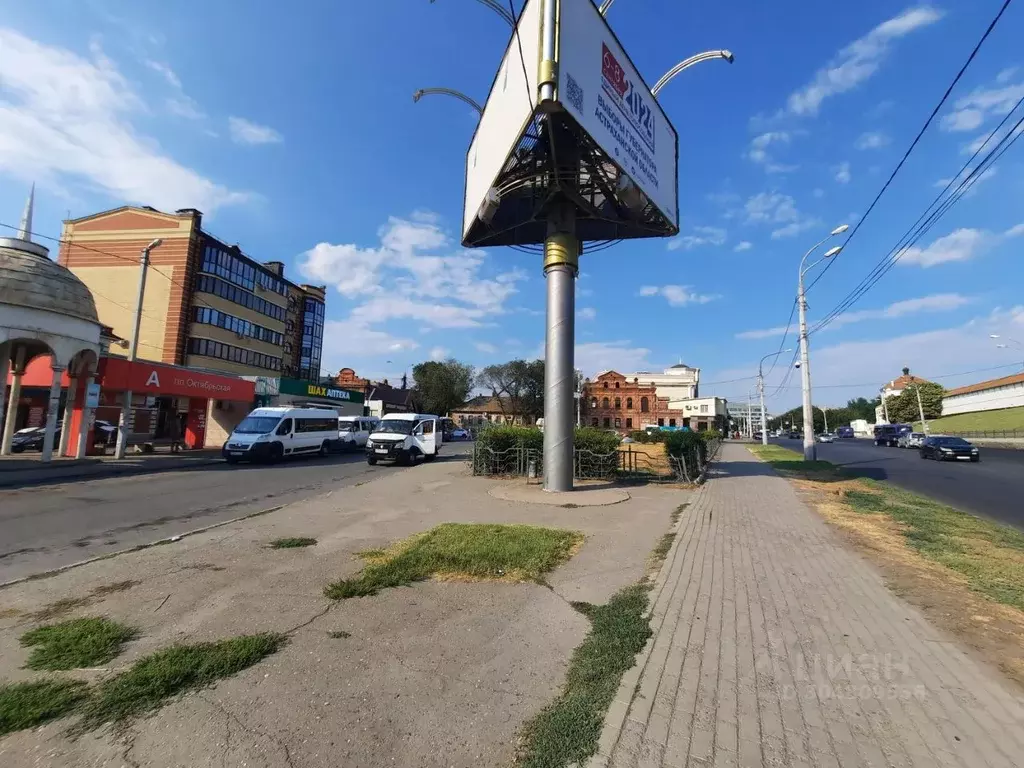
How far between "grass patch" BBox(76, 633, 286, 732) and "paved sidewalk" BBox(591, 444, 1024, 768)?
8.74ft

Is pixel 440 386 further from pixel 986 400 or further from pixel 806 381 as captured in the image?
pixel 986 400

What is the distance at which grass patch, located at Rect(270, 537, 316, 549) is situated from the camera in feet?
23.7

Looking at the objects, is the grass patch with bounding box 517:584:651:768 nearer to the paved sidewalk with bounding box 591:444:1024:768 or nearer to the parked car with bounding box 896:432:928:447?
the paved sidewalk with bounding box 591:444:1024:768

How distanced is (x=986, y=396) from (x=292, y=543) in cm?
A: 9403

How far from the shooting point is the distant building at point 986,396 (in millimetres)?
63688

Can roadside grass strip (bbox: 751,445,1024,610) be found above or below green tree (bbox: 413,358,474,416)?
below

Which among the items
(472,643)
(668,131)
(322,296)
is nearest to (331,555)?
(472,643)

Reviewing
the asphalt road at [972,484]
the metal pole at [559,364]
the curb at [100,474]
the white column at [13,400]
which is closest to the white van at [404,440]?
the curb at [100,474]

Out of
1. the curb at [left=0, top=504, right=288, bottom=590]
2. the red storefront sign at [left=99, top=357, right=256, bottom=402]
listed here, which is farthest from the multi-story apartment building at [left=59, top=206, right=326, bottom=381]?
the curb at [left=0, top=504, right=288, bottom=590]

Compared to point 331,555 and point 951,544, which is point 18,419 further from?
point 951,544

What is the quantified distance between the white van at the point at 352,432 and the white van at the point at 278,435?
8.72ft

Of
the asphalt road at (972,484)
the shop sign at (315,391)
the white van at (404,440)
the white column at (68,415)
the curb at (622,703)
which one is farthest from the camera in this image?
the shop sign at (315,391)

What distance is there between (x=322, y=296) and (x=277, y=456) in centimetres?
4398

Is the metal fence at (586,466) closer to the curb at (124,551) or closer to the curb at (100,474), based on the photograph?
the curb at (124,551)
